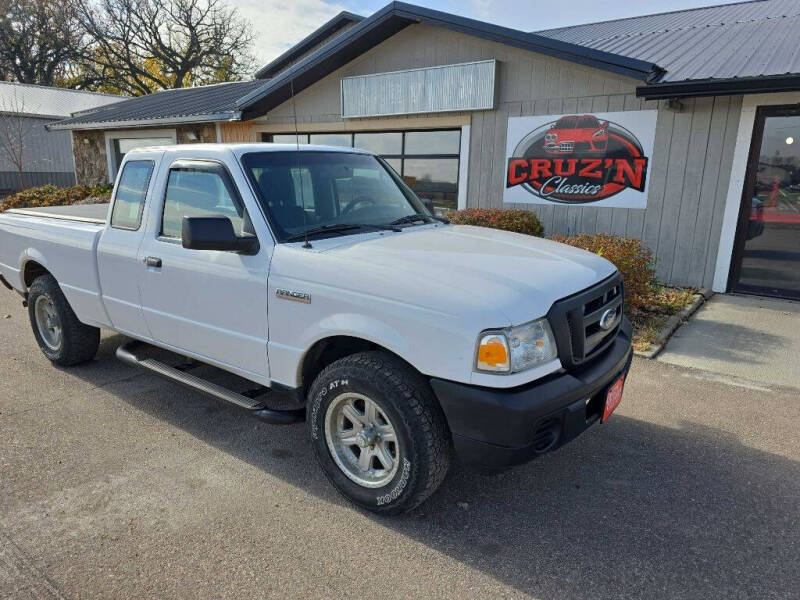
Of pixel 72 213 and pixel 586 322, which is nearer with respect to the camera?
pixel 586 322

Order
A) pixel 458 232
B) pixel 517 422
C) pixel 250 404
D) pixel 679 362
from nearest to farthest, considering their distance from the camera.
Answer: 1. pixel 517 422
2. pixel 250 404
3. pixel 458 232
4. pixel 679 362

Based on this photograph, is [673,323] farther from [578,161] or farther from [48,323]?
[48,323]

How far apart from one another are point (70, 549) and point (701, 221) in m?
8.49

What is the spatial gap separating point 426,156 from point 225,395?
28.1 ft

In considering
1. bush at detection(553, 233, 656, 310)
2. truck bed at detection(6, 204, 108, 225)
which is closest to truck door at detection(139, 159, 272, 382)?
truck bed at detection(6, 204, 108, 225)

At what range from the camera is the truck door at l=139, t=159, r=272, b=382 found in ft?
10.8

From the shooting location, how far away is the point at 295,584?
98.5 inches

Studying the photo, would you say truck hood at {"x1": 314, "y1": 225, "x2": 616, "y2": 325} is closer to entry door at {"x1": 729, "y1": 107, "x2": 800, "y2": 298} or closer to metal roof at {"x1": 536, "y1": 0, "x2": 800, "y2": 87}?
metal roof at {"x1": 536, "y1": 0, "x2": 800, "y2": 87}

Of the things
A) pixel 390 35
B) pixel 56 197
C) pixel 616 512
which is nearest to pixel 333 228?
pixel 616 512

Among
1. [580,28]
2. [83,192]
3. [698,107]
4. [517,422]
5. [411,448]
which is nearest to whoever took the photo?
[517,422]

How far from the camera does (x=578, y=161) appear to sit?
902cm

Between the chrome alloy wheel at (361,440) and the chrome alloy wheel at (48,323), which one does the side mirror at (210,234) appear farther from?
the chrome alloy wheel at (48,323)

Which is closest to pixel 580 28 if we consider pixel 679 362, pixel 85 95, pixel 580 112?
pixel 580 112

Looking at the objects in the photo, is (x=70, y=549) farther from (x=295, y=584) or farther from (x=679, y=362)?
(x=679, y=362)
